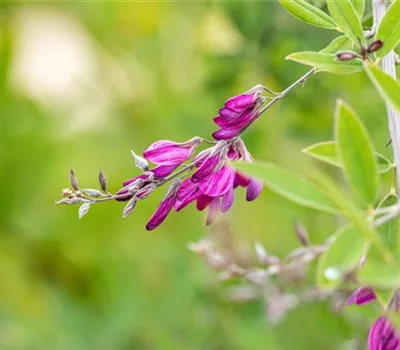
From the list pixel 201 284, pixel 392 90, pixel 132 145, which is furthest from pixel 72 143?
pixel 392 90

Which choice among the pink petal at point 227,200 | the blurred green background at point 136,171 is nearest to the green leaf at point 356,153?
the pink petal at point 227,200

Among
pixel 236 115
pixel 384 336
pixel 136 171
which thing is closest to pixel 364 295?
pixel 384 336

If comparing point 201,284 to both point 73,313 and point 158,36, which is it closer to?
point 73,313

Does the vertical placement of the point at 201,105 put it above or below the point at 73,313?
above

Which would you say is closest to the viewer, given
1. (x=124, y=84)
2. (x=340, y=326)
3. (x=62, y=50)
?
(x=340, y=326)

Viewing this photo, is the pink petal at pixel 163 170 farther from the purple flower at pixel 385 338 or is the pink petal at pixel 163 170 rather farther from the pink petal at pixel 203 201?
the purple flower at pixel 385 338

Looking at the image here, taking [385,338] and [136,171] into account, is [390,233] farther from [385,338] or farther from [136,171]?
[136,171]

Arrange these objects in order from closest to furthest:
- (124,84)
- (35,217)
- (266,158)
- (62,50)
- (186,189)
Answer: (186,189) < (266,158) < (35,217) < (124,84) < (62,50)
